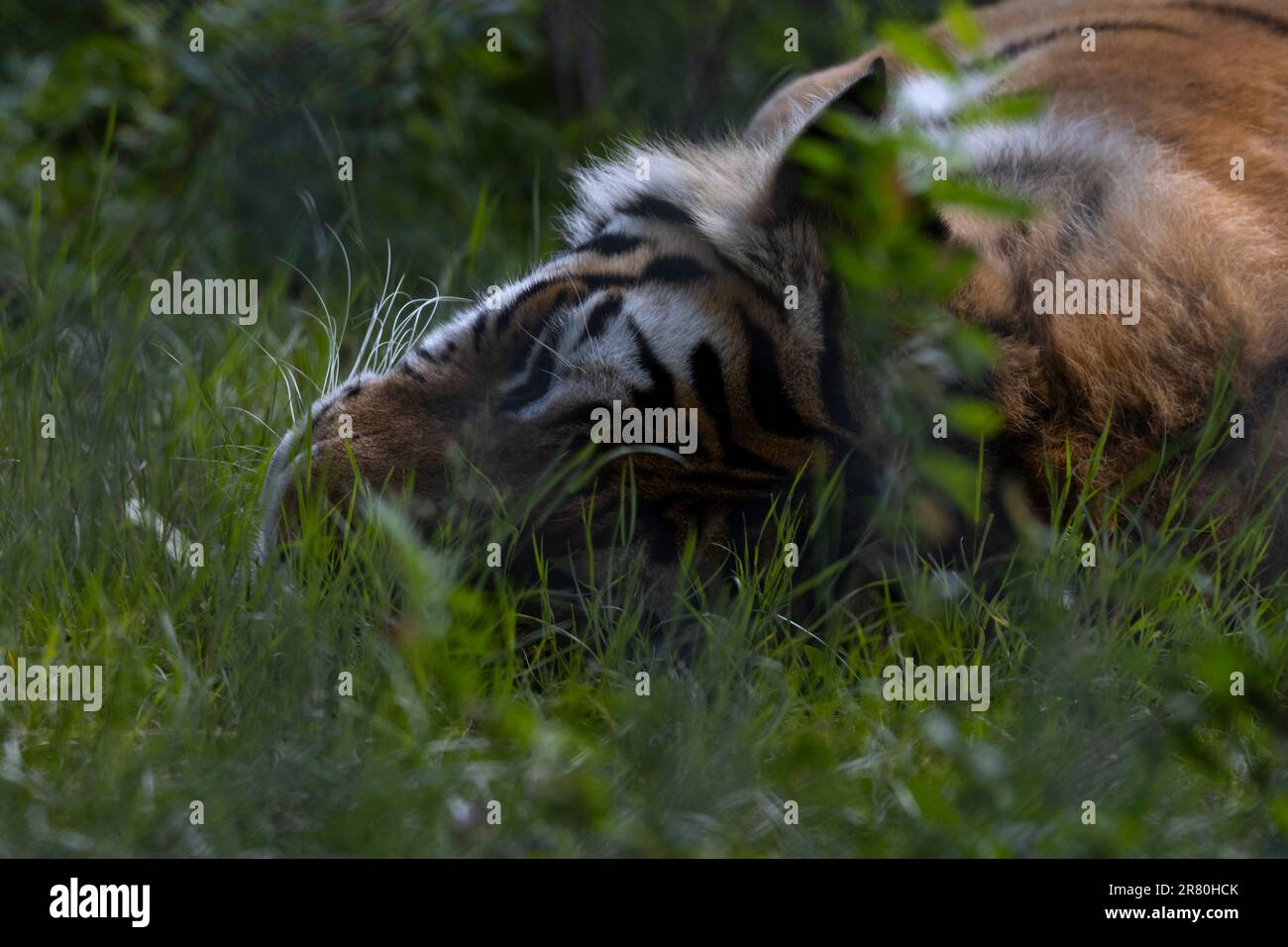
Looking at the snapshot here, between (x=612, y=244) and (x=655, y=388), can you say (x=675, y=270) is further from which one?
(x=655, y=388)

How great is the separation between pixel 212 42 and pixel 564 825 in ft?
10.2

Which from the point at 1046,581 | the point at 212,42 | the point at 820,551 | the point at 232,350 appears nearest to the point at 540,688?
the point at 820,551

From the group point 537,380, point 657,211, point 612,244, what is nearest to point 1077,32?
point 657,211

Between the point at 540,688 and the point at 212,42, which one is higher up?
the point at 212,42

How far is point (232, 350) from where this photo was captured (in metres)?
3.28

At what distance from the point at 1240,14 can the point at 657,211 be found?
1.56 metres

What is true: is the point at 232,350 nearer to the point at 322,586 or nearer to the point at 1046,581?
the point at 322,586

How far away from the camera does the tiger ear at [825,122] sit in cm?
223

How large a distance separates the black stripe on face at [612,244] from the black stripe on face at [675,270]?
97mm

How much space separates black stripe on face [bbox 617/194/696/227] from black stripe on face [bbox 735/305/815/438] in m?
0.43

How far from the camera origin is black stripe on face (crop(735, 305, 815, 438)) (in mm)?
2227

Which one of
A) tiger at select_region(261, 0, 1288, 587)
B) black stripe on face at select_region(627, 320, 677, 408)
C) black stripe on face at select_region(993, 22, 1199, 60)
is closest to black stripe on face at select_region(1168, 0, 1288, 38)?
black stripe on face at select_region(993, 22, 1199, 60)

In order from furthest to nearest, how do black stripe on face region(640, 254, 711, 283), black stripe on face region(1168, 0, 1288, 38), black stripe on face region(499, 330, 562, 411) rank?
1. black stripe on face region(1168, 0, 1288, 38)
2. black stripe on face region(640, 254, 711, 283)
3. black stripe on face region(499, 330, 562, 411)

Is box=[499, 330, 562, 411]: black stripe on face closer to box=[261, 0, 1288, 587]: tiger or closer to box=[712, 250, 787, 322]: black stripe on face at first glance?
box=[261, 0, 1288, 587]: tiger
